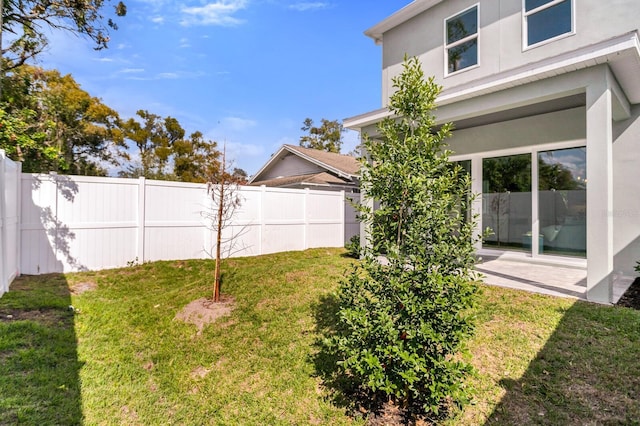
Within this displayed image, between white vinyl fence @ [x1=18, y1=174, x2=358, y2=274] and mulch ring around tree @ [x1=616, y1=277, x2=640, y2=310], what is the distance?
7.74 m

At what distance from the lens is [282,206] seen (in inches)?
400

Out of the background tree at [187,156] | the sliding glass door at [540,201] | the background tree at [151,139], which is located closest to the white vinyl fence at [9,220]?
the sliding glass door at [540,201]

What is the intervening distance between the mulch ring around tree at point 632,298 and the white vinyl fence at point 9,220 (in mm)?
9423

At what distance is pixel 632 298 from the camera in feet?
16.3

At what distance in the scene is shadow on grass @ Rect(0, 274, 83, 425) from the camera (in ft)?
9.42

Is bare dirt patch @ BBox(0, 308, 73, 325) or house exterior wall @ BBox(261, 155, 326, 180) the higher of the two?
house exterior wall @ BBox(261, 155, 326, 180)

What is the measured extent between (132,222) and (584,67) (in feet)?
30.3

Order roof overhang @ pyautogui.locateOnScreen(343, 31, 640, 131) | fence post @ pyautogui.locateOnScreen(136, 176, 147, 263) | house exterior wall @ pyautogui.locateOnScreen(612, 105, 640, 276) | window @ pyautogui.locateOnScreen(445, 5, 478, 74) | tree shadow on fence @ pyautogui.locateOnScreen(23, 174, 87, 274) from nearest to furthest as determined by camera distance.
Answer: roof overhang @ pyautogui.locateOnScreen(343, 31, 640, 131) < house exterior wall @ pyautogui.locateOnScreen(612, 105, 640, 276) < tree shadow on fence @ pyautogui.locateOnScreen(23, 174, 87, 274) < window @ pyautogui.locateOnScreen(445, 5, 478, 74) < fence post @ pyautogui.locateOnScreen(136, 176, 147, 263)

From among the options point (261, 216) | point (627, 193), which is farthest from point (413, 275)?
point (261, 216)

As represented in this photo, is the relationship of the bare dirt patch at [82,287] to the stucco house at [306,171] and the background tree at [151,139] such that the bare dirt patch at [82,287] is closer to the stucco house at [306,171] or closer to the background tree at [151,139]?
the stucco house at [306,171]

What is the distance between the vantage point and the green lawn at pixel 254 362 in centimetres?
295

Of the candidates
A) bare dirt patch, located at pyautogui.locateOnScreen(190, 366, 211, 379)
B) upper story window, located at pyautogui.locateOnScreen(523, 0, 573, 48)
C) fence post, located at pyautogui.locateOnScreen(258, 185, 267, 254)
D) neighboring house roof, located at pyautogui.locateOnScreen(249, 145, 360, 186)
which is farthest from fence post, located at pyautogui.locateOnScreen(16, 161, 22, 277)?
upper story window, located at pyautogui.locateOnScreen(523, 0, 573, 48)

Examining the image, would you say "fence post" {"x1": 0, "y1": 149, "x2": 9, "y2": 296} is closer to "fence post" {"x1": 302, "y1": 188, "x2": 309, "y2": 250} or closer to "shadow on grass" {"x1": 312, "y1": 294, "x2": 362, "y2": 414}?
"shadow on grass" {"x1": 312, "y1": 294, "x2": 362, "y2": 414}

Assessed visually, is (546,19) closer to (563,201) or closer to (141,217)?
(563,201)
